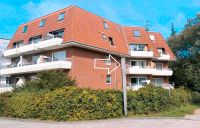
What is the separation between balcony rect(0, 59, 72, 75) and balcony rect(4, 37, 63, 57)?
218 centimetres

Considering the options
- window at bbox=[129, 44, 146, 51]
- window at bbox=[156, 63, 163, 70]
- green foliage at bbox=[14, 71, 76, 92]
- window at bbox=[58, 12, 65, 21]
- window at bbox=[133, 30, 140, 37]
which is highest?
window at bbox=[58, 12, 65, 21]

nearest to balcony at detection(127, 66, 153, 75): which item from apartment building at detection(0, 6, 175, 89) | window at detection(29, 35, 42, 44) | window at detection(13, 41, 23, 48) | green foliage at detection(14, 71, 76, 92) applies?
apartment building at detection(0, 6, 175, 89)

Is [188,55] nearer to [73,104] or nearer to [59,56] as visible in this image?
[59,56]

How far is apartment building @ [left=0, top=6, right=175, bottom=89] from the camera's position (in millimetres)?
32781

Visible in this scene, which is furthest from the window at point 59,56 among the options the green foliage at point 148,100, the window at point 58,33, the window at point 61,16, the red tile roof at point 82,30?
the green foliage at point 148,100

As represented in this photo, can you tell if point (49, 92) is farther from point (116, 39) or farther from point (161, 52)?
point (161, 52)

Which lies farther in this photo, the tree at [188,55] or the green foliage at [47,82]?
the tree at [188,55]

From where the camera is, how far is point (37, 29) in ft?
126

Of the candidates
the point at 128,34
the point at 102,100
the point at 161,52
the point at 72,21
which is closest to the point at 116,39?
the point at 128,34

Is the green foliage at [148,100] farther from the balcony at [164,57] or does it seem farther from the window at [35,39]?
the balcony at [164,57]

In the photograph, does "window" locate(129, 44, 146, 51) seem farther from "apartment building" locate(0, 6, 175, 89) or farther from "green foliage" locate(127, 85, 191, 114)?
"green foliage" locate(127, 85, 191, 114)

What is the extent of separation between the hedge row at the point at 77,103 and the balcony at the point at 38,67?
742 cm

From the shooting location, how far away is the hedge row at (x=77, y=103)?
67.6 ft

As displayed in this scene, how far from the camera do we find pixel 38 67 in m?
33.3
